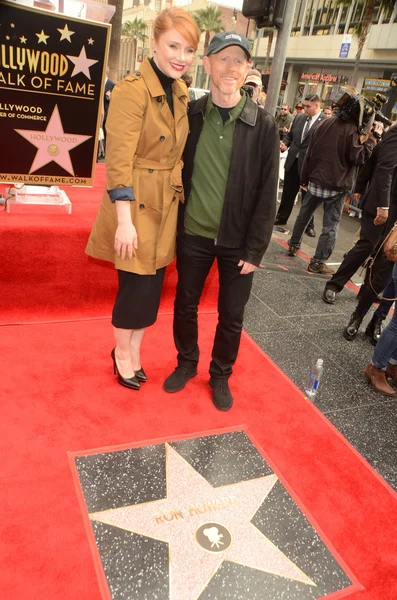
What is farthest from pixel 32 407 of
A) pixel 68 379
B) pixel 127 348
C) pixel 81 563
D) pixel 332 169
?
pixel 332 169

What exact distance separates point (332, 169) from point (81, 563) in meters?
4.38

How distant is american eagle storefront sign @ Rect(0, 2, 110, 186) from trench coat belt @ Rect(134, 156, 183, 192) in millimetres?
1173

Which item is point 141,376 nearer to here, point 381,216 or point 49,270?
point 49,270

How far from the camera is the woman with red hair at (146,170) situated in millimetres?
1906

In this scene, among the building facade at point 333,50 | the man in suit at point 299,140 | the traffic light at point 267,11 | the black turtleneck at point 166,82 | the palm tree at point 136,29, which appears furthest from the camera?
the palm tree at point 136,29

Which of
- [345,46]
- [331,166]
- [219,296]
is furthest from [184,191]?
[345,46]

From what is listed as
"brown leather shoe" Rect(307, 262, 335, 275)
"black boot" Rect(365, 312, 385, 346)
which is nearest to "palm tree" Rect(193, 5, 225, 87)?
"brown leather shoe" Rect(307, 262, 335, 275)

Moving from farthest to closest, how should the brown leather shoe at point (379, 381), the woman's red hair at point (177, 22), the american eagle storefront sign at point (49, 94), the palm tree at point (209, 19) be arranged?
the palm tree at point (209, 19), the brown leather shoe at point (379, 381), the american eagle storefront sign at point (49, 94), the woman's red hair at point (177, 22)

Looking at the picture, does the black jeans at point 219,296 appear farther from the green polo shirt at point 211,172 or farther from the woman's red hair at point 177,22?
the woman's red hair at point 177,22

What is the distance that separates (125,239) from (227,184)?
58 centimetres

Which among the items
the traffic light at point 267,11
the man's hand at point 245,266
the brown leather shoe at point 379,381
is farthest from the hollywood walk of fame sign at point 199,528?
the traffic light at point 267,11

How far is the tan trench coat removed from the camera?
6.29 feet

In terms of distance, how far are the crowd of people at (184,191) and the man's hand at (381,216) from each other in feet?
6.58

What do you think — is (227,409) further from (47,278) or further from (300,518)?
(47,278)
